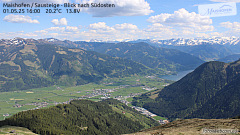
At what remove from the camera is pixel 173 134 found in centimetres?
5788

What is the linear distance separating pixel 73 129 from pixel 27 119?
41.0m

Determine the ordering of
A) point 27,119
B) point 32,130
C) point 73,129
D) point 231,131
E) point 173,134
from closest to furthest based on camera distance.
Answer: point 231,131, point 173,134, point 32,130, point 27,119, point 73,129

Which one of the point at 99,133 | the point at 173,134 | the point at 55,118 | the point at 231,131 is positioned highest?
the point at 231,131

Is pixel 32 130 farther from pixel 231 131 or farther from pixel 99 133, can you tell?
pixel 231 131

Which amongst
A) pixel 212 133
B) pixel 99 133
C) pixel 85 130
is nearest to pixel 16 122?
pixel 85 130

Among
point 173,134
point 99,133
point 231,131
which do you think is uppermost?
point 231,131

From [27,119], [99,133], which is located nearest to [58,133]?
[27,119]

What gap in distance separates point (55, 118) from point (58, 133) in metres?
36.0

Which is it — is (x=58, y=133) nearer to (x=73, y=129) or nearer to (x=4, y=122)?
(x=73, y=129)

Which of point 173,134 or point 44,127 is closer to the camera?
point 173,134

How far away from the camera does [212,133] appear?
2005 inches

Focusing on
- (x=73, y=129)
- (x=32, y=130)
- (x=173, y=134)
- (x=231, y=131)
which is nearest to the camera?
(x=231, y=131)

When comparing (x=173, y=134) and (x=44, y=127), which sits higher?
(x=173, y=134)

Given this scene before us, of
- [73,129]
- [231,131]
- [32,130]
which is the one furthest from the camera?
[73,129]
